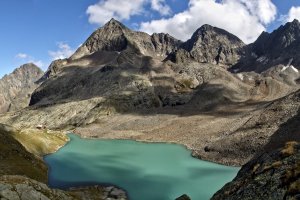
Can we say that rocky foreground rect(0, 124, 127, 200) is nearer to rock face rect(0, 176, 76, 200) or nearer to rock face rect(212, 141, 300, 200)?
rock face rect(0, 176, 76, 200)

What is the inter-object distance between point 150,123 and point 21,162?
102 meters

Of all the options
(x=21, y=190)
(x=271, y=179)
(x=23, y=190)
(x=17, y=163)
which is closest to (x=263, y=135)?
(x=17, y=163)

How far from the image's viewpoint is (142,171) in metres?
85.1

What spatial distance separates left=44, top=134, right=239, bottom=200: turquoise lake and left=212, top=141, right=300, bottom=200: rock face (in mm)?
37435

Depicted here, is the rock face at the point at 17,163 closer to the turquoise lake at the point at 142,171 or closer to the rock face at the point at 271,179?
the turquoise lake at the point at 142,171

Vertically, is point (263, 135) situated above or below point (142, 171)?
above

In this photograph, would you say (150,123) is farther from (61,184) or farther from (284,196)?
(284,196)

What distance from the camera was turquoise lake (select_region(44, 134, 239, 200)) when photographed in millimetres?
68688

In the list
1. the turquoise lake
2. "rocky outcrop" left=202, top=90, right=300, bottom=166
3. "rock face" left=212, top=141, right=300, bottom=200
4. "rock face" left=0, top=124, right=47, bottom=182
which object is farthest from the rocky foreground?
"rocky outcrop" left=202, top=90, right=300, bottom=166

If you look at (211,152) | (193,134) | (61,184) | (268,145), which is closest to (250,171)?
(61,184)

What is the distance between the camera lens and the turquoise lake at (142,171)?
68688 mm

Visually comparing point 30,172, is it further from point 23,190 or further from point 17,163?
point 23,190

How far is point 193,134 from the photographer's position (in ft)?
449

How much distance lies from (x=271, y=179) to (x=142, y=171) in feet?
210
